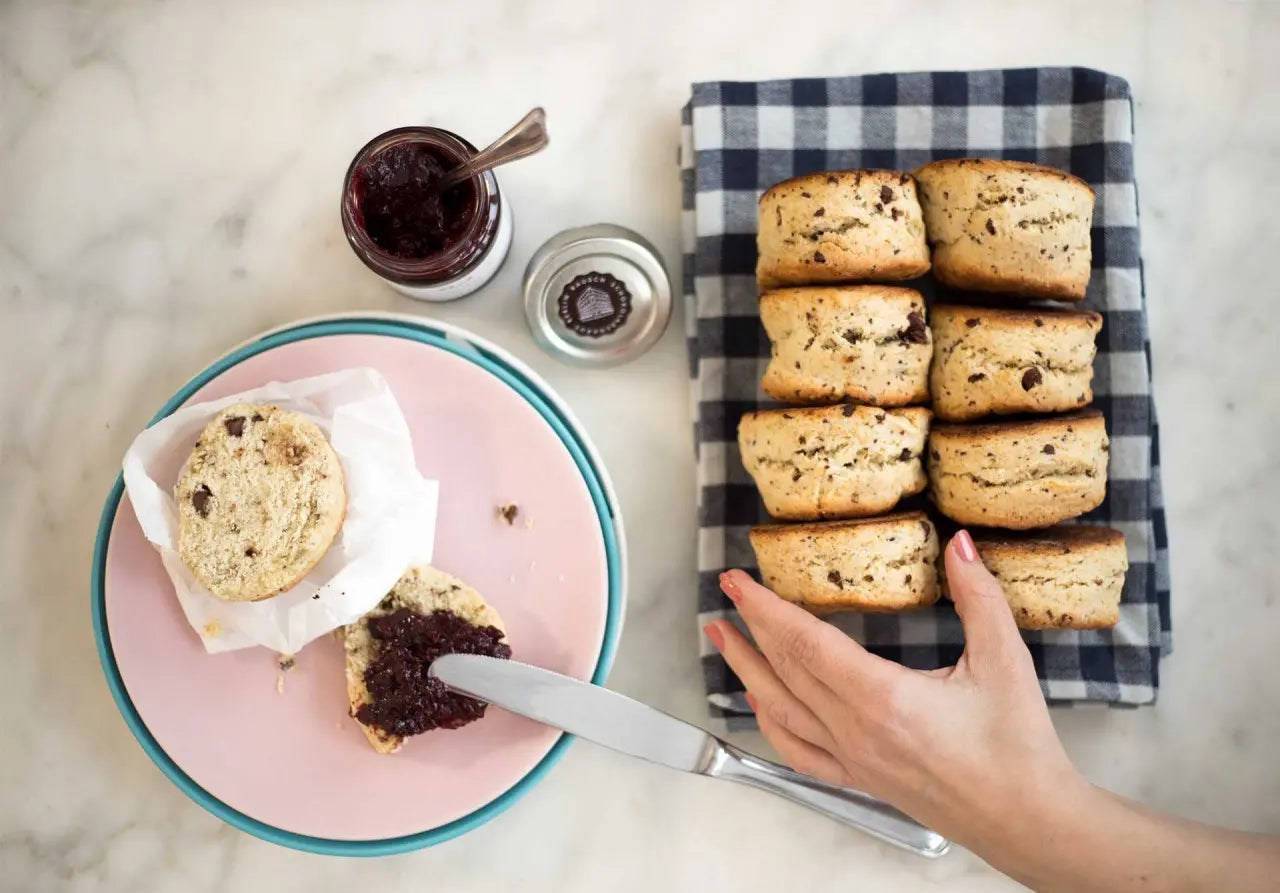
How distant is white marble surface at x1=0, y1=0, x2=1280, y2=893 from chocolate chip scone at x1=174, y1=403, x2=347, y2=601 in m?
0.44

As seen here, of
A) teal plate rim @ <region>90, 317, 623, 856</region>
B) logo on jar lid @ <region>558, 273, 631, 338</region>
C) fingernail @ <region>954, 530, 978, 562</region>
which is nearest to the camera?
fingernail @ <region>954, 530, 978, 562</region>

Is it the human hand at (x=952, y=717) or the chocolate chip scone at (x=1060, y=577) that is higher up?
the chocolate chip scone at (x=1060, y=577)

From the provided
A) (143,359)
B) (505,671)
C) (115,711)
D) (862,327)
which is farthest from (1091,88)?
(115,711)

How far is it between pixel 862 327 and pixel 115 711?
1657 mm

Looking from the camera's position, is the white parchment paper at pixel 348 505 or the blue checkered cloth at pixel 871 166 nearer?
the white parchment paper at pixel 348 505

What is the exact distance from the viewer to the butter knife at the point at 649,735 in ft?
5.52

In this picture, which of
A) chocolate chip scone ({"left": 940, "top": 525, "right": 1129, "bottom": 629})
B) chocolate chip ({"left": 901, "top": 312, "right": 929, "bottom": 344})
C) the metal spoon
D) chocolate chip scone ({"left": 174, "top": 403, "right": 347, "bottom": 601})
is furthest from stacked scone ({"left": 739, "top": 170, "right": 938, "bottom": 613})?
chocolate chip scone ({"left": 174, "top": 403, "right": 347, "bottom": 601})

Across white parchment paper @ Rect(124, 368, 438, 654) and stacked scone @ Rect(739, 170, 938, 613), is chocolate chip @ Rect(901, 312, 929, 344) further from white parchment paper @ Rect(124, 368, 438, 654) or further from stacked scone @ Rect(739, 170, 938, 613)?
white parchment paper @ Rect(124, 368, 438, 654)

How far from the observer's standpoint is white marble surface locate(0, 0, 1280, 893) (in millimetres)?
1922

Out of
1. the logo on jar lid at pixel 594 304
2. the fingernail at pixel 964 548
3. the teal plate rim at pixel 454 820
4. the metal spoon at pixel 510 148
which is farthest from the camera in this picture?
the logo on jar lid at pixel 594 304

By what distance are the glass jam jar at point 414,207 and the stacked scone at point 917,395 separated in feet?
1.71

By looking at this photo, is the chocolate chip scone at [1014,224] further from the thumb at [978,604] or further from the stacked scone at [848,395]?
the thumb at [978,604]

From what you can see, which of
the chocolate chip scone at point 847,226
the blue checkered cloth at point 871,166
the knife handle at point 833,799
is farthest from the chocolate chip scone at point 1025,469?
the knife handle at point 833,799

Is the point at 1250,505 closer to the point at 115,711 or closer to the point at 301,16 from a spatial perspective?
the point at 301,16
